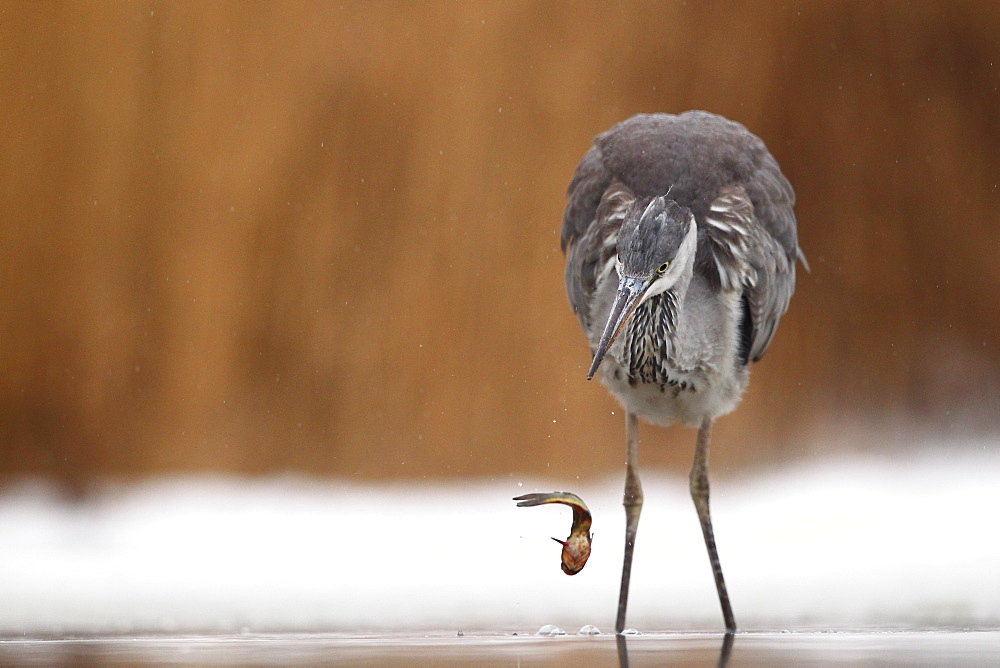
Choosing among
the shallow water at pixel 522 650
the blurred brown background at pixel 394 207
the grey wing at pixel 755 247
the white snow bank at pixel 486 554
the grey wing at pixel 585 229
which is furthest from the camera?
the blurred brown background at pixel 394 207

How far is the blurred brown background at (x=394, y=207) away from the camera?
16.2 feet

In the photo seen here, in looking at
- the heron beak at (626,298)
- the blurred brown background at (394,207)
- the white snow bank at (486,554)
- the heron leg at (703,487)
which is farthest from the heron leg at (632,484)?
the blurred brown background at (394,207)

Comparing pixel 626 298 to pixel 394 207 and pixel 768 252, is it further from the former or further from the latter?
pixel 394 207

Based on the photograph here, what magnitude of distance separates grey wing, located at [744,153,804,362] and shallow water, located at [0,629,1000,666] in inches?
34.2

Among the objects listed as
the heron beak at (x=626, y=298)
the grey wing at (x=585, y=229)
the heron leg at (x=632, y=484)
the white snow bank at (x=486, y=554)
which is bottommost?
the white snow bank at (x=486, y=554)

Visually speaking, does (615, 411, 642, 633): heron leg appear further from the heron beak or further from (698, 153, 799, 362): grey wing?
the heron beak

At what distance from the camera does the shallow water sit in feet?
6.98

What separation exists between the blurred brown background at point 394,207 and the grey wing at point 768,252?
1555mm

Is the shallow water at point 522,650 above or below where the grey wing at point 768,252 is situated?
below

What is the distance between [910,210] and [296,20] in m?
2.37

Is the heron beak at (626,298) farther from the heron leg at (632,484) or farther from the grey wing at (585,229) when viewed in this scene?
the heron leg at (632,484)

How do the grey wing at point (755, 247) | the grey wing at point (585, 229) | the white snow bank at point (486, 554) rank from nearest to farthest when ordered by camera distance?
1. the grey wing at point (755, 247)
2. the grey wing at point (585, 229)
3. the white snow bank at point (486, 554)

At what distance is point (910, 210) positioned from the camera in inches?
203

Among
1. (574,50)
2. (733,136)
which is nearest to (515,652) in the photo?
(733,136)
